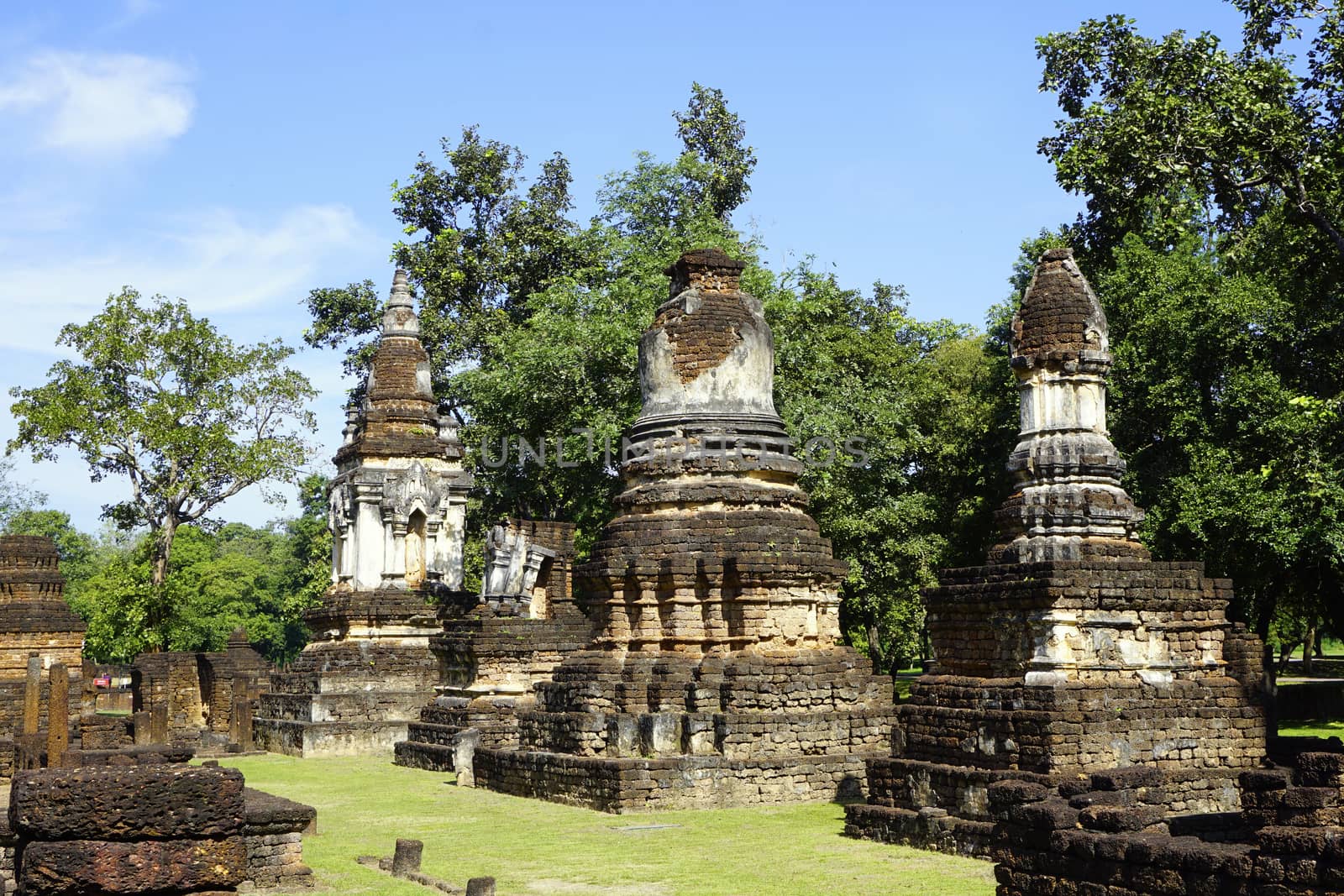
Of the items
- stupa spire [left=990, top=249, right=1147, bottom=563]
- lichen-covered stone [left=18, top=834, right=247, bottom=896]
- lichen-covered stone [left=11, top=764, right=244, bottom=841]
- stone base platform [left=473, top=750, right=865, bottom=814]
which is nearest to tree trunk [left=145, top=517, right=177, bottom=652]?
stone base platform [left=473, top=750, right=865, bottom=814]

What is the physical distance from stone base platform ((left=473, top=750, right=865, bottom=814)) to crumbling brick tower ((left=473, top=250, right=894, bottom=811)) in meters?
0.02

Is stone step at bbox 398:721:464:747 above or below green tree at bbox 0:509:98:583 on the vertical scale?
below

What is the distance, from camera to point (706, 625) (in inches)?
635

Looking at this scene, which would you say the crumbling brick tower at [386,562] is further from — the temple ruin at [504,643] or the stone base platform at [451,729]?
the temple ruin at [504,643]

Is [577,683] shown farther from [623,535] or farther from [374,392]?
[374,392]

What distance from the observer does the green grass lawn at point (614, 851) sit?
9.99 metres

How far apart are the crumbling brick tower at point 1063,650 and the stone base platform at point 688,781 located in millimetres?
2226

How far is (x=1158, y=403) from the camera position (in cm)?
2378

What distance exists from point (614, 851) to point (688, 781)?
9.23ft

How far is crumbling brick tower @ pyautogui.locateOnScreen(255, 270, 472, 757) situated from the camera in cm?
2422

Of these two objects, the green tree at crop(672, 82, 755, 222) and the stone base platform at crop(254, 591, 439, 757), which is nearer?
the stone base platform at crop(254, 591, 439, 757)

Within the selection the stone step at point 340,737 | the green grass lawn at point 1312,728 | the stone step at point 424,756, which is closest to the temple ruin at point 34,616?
the stone step at point 340,737

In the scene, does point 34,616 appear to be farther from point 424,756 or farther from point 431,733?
point 424,756

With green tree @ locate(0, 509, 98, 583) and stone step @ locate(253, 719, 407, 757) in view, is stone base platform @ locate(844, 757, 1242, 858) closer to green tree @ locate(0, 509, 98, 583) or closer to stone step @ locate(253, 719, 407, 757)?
stone step @ locate(253, 719, 407, 757)
